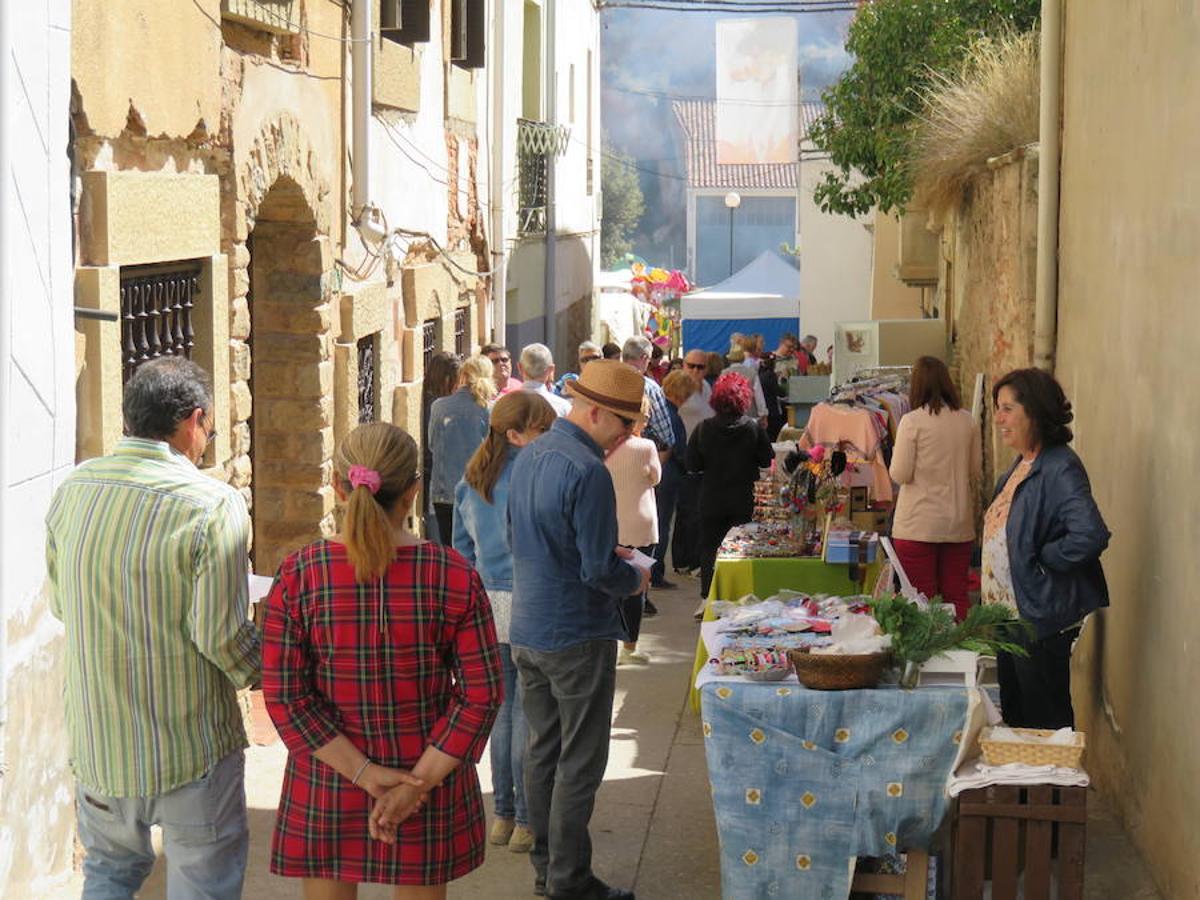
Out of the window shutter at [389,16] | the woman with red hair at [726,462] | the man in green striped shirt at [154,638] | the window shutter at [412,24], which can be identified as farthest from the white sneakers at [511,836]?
the window shutter at [412,24]

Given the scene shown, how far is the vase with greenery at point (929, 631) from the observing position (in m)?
5.48

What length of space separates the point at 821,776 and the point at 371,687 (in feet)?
5.97

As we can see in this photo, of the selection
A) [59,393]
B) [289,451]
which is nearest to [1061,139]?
[289,451]

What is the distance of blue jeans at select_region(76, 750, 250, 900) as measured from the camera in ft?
13.8

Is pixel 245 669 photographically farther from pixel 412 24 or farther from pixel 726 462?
pixel 412 24

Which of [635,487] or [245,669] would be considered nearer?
[245,669]

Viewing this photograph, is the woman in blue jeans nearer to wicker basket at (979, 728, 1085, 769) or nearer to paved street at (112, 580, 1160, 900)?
paved street at (112, 580, 1160, 900)

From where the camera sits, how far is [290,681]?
4195 mm

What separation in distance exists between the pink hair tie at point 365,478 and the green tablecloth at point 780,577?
4.59m

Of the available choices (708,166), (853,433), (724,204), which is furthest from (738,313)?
(708,166)

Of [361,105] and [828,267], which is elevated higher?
[361,105]

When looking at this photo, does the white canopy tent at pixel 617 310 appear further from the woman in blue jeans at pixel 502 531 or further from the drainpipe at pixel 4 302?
the drainpipe at pixel 4 302

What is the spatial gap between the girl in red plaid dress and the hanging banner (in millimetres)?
A: 56307

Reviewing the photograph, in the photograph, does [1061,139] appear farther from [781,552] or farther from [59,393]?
[59,393]
